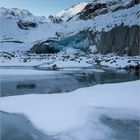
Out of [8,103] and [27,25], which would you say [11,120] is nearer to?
[8,103]

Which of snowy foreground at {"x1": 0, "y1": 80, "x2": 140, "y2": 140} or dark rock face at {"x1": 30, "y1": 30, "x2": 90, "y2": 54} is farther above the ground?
dark rock face at {"x1": 30, "y1": 30, "x2": 90, "y2": 54}

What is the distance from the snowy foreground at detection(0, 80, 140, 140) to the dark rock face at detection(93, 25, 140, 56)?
33.7m

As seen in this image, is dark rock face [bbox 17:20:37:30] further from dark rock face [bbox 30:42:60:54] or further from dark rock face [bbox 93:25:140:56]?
dark rock face [bbox 93:25:140:56]

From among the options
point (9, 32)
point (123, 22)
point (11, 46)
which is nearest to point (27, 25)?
point (9, 32)

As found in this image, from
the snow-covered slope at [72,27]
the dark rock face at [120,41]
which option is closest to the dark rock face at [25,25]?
the snow-covered slope at [72,27]

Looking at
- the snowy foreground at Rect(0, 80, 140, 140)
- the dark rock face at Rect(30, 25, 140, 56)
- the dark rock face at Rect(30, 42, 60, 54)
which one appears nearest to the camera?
the snowy foreground at Rect(0, 80, 140, 140)

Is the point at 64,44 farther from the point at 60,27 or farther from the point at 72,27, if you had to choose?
the point at 60,27

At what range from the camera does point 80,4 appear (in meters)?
176

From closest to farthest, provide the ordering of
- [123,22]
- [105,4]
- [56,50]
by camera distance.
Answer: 1. [123,22]
2. [56,50]
3. [105,4]

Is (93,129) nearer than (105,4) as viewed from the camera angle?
Yes

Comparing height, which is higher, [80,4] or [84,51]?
[80,4]

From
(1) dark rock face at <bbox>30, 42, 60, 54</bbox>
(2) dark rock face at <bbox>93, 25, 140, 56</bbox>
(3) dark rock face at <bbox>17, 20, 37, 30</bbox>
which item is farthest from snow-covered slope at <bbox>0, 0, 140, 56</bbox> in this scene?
(1) dark rock face at <bbox>30, 42, 60, 54</bbox>

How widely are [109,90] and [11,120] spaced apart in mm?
5333

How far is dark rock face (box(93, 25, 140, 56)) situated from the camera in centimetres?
4681
